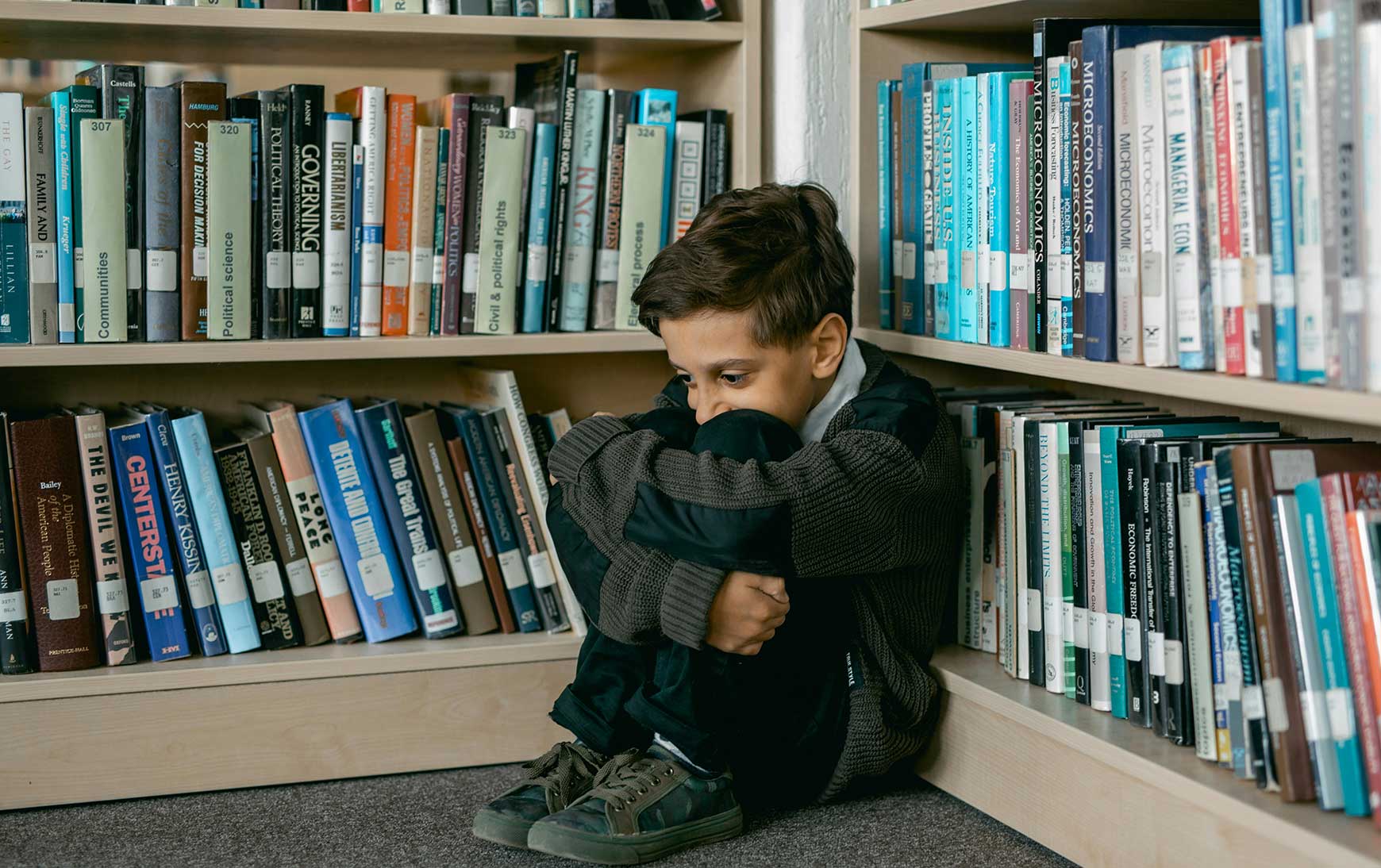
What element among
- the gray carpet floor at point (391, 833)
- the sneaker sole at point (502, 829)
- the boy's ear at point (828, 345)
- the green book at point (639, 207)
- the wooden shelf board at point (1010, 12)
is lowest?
the gray carpet floor at point (391, 833)

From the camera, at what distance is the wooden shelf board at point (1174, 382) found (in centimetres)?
95

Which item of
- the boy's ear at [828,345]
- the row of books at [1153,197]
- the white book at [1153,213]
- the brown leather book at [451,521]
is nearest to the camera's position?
the row of books at [1153,197]

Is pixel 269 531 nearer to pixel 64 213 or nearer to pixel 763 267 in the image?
pixel 64 213

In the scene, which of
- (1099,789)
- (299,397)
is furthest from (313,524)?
(1099,789)

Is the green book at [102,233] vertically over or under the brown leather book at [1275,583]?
over

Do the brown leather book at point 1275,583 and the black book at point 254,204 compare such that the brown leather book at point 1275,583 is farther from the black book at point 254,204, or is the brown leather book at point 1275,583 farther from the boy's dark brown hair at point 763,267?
the black book at point 254,204

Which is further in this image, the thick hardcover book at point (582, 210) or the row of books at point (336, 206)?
the thick hardcover book at point (582, 210)

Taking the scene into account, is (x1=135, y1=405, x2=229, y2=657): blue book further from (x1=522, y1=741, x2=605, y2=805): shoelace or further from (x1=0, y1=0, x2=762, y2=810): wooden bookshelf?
(x1=522, y1=741, x2=605, y2=805): shoelace

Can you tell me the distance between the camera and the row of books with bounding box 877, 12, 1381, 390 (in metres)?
0.94

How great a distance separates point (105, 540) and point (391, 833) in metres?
0.46

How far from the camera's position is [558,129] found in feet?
5.18

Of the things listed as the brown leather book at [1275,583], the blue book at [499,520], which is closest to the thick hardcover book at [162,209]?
the blue book at [499,520]

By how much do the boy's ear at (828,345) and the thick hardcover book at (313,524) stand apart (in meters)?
0.59

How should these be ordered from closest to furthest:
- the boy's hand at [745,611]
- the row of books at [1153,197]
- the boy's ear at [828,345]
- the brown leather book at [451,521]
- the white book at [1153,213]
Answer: the row of books at [1153,197] → the white book at [1153,213] → the boy's hand at [745,611] → the boy's ear at [828,345] → the brown leather book at [451,521]
